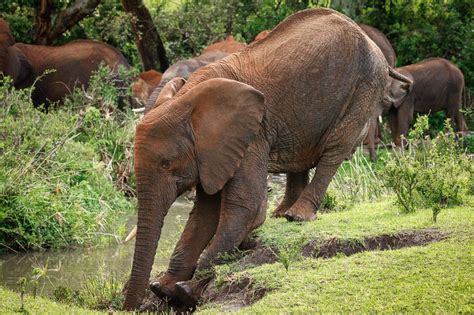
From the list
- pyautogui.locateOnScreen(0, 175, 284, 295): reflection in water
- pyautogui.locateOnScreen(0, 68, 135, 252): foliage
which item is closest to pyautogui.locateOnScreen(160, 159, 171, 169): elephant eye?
pyautogui.locateOnScreen(0, 175, 284, 295): reflection in water

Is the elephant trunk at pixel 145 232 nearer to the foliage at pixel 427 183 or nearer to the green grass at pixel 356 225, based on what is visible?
the green grass at pixel 356 225

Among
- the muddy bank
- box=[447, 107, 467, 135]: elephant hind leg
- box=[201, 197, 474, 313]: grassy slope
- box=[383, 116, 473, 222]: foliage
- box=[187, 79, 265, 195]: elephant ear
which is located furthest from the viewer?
box=[447, 107, 467, 135]: elephant hind leg

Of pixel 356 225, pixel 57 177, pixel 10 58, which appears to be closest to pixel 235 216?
pixel 356 225

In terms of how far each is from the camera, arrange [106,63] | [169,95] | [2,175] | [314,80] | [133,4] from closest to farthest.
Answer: [169,95] < [314,80] < [2,175] < [106,63] < [133,4]

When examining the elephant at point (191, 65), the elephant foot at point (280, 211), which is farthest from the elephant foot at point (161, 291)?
the elephant at point (191, 65)

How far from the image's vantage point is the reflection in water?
10703 mm

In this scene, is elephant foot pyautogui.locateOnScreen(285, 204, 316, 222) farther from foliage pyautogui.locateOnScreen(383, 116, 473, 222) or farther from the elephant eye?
the elephant eye

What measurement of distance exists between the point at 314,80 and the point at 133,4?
43.9ft

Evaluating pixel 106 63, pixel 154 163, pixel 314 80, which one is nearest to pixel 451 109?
Result: pixel 106 63

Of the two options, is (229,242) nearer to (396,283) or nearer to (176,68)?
(396,283)

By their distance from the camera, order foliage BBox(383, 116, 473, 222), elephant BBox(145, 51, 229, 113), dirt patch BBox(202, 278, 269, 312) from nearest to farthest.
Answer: dirt patch BBox(202, 278, 269, 312), foliage BBox(383, 116, 473, 222), elephant BBox(145, 51, 229, 113)

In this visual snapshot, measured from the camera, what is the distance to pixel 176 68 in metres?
16.9

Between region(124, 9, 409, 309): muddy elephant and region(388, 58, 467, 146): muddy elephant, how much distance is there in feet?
39.6

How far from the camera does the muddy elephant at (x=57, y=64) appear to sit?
19.2 m
